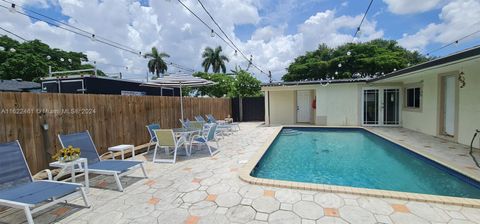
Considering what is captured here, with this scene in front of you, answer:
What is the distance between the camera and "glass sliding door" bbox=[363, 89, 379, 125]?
12023 mm

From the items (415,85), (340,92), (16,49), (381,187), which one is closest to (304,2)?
(340,92)

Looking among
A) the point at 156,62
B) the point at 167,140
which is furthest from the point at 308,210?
the point at 156,62

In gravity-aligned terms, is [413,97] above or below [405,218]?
above

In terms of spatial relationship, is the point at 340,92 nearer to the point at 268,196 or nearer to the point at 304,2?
the point at 304,2

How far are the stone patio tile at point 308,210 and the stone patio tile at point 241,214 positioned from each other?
594 mm

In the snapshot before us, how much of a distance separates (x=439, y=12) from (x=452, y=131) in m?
10.1

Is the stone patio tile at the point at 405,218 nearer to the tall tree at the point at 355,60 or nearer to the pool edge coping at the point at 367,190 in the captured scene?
the pool edge coping at the point at 367,190

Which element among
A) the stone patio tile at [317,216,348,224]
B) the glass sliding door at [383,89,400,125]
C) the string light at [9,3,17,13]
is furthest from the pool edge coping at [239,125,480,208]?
the glass sliding door at [383,89,400,125]

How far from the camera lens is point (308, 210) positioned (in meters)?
3.03

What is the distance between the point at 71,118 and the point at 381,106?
1294 cm

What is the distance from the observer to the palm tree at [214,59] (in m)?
37.7

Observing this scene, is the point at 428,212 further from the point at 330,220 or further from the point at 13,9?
the point at 13,9

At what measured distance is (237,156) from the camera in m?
6.04

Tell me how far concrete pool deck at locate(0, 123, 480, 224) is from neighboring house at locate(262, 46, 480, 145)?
3326 millimetres
